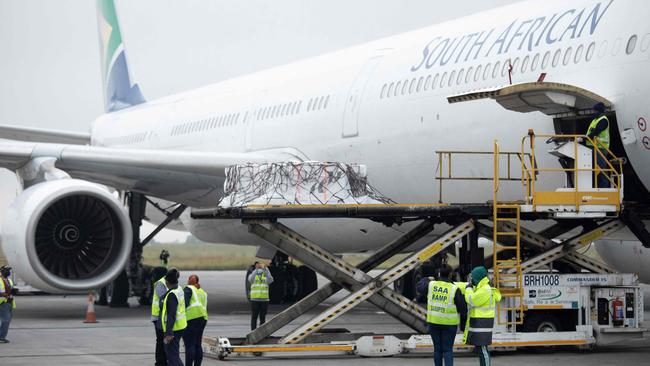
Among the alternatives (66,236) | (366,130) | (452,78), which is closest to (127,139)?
(66,236)

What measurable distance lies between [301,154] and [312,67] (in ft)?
7.08

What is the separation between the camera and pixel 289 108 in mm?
18422

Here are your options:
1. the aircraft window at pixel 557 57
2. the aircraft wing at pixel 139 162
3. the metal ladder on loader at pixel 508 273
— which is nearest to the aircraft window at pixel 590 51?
the aircraft window at pixel 557 57

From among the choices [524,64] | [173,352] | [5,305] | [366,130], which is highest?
[524,64]

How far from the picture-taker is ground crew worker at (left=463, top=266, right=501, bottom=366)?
376 inches

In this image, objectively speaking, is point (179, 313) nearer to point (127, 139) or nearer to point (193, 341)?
point (193, 341)

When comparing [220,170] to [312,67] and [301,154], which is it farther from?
[312,67]

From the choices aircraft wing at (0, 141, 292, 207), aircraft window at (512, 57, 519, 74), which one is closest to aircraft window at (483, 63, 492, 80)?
aircraft window at (512, 57, 519, 74)

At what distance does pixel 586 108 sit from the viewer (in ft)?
38.0

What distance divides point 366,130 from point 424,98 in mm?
1412

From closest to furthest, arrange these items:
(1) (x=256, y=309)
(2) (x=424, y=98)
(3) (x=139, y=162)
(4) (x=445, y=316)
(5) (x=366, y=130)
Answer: (4) (x=445, y=316), (2) (x=424, y=98), (1) (x=256, y=309), (5) (x=366, y=130), (3) (x=139, y=162)

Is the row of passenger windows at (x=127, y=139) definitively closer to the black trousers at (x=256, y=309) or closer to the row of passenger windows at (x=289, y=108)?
the row of passenger windows at (x=289, y=108)

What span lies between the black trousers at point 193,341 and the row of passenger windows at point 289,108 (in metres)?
7.75

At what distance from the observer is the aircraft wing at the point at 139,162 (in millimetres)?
17391
